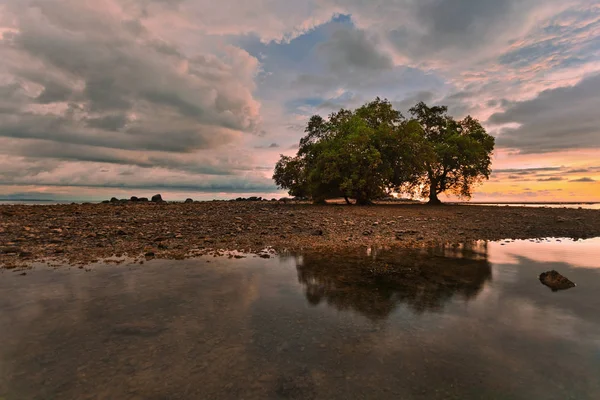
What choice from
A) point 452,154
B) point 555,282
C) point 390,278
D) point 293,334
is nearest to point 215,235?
point 390,278

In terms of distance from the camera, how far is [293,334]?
5.76 metres

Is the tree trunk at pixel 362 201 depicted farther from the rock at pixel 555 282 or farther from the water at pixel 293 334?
the rock at pixel 555 282

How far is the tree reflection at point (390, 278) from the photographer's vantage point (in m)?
7.54

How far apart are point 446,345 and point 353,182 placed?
115ft

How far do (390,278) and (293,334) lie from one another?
4.75m

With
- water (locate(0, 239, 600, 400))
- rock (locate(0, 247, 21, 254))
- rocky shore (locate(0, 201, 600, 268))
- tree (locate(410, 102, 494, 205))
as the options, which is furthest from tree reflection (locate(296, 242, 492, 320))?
tree (locate(410, 102, 494, 205))

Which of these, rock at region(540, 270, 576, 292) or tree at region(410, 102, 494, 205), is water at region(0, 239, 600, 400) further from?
tree at region(410, 102, 494, 205)

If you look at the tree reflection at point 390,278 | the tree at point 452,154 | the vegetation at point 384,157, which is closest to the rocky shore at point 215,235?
the tree reflection at point 390,278

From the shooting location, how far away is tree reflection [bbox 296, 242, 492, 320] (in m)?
7.54

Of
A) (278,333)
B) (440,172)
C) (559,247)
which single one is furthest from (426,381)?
(440,172)

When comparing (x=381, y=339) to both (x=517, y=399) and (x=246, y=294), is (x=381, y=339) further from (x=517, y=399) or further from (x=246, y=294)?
(x=246, y=294)

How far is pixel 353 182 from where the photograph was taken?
131 feet

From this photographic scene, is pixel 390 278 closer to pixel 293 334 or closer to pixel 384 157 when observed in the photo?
pixel 293 334

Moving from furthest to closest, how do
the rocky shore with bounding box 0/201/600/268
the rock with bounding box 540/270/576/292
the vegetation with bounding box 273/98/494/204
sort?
the vegetation with bounding box 273/98/494/204, the rocky shore with bounding box 0/201/600/268, the rock with bounding box 540/270/576/292
